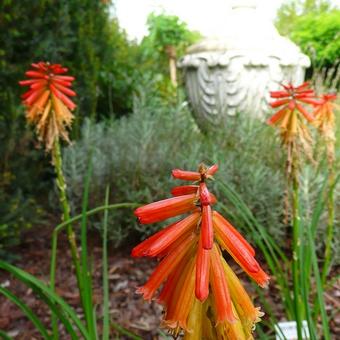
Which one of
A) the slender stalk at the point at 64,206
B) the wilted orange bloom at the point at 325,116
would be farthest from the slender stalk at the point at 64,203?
the wilted orange bloom at the point at 325,116

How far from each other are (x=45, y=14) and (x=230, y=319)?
3.93 meters

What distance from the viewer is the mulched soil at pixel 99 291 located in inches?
96.0

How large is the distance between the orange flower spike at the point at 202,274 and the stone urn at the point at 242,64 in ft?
14.3

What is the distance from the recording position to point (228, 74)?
5.20 metres

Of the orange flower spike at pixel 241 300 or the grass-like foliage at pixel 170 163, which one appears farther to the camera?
the grass-like foliage at pixel 170 163

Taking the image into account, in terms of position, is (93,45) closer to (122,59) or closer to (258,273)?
(122,59)

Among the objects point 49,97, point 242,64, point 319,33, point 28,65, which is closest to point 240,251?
point 49,97

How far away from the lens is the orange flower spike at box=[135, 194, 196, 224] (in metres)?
0.71

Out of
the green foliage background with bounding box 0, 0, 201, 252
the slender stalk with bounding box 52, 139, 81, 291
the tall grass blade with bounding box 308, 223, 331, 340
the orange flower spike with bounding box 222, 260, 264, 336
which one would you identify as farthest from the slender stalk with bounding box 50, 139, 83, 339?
the green foliage background with bounding box 0, 0, 201, 252

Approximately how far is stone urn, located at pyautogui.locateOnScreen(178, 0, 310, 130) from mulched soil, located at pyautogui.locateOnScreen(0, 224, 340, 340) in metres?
2.34

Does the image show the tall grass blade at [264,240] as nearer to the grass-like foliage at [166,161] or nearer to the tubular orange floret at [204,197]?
the tubular orange floret at [204,197]

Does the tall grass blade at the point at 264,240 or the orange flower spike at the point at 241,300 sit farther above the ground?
the orange flower spike at the point at 241,300

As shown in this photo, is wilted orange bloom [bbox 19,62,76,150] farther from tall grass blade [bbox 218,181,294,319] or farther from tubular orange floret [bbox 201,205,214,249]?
tubular orange floret [bbox 201,205,214,249]

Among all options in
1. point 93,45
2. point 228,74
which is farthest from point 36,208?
point 228,74
